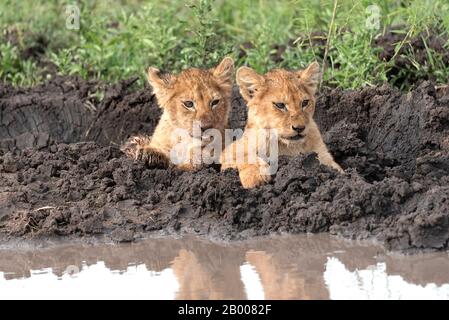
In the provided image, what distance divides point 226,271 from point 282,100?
6.43ft

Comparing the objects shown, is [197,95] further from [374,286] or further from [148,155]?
[374,286]

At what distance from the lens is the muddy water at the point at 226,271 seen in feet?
23.0

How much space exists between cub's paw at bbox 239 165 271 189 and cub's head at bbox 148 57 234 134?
32.8 inches

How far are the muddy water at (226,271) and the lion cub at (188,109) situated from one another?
1.27 m

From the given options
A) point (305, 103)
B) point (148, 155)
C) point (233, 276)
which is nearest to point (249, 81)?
point (305, 103)

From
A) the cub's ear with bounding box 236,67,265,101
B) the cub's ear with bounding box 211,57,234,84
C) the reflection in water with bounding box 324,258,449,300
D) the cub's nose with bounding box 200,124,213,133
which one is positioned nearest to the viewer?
the reflection in water with bounding box 324,258,449,300

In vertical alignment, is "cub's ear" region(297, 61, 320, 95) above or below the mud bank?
above

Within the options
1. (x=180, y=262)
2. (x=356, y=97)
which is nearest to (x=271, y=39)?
(x=356, y=97)

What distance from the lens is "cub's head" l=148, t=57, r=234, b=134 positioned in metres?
9.61

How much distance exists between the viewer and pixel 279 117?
9.04 meters

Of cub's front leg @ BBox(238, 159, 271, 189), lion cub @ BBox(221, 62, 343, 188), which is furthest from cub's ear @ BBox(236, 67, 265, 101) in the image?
cub's front leg @ BBox(238, 159, 271, 189)

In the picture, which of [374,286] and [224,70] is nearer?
[374,286]

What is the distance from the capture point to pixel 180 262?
7910 mm

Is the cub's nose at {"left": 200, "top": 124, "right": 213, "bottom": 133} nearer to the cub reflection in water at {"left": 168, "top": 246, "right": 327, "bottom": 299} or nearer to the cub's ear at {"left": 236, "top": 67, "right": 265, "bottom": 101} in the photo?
the cub's ear at {"left": 236, "top": 67, "right": 265, "bottom": 101}
